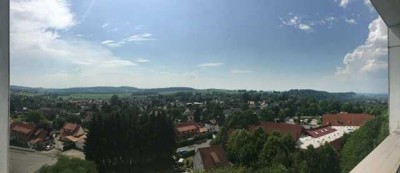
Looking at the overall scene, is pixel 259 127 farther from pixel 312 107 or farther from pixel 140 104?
pixel 140 104

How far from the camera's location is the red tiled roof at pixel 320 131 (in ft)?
12.9

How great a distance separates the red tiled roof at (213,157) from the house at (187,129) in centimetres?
24

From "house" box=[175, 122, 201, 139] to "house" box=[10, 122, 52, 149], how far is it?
1441mm

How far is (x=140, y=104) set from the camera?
3553mm

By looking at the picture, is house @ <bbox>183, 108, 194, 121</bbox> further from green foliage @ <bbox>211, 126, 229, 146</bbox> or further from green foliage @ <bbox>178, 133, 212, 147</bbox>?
green foliage @ <bbox>211, 126, 229, 146</bbox>

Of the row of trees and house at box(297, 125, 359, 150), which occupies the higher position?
house at box(297, 125, 359, 150)

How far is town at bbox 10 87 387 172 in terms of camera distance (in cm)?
311

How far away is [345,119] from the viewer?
3.99 meters

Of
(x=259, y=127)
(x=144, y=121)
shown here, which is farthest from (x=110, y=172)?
(x=259, y=127)

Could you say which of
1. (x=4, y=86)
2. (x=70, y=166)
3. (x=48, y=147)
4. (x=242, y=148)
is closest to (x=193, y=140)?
(x=242, y=148)

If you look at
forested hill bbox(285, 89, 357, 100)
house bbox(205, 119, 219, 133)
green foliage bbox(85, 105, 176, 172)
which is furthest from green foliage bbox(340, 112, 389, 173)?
green foliage bbox(85, 105, 176, 172)

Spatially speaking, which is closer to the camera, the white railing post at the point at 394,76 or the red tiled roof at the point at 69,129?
the white railing post at the point at 394,76

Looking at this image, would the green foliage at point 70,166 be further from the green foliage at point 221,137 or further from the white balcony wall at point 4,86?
the white balcony wall at point 4,86

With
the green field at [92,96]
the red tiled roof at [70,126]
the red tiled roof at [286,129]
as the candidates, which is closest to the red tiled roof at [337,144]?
the red tiled roof at [286,129]
